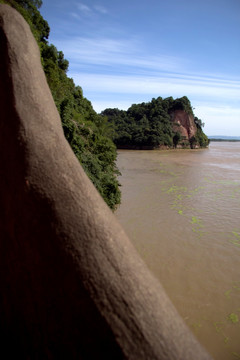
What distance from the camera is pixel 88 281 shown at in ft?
4.86

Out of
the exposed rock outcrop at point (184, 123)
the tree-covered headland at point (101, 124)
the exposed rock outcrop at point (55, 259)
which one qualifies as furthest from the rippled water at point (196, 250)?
the exposed rock outcrop at point (184, 123)

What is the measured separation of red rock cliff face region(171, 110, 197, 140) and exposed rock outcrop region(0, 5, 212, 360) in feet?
184

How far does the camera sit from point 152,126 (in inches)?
1902

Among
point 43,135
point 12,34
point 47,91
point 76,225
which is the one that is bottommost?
point 76,225

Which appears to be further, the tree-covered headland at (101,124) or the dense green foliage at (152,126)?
the dense green foliage at (152,126)

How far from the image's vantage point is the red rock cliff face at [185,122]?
55344 mm

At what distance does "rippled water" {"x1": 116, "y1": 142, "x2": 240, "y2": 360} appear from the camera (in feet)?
12.5

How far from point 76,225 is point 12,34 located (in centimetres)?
160

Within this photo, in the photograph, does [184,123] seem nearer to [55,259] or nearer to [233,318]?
[233,318]

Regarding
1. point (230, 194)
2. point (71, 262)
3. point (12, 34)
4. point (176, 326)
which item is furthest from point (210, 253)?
point (230, 194)

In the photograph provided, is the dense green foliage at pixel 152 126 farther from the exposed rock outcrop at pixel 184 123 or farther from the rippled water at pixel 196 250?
the rippled water at pixel 196 250

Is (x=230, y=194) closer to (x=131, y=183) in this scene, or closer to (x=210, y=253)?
(x=131, y=183)

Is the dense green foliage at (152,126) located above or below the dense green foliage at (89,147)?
above

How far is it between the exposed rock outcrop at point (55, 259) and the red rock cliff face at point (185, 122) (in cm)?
5594
